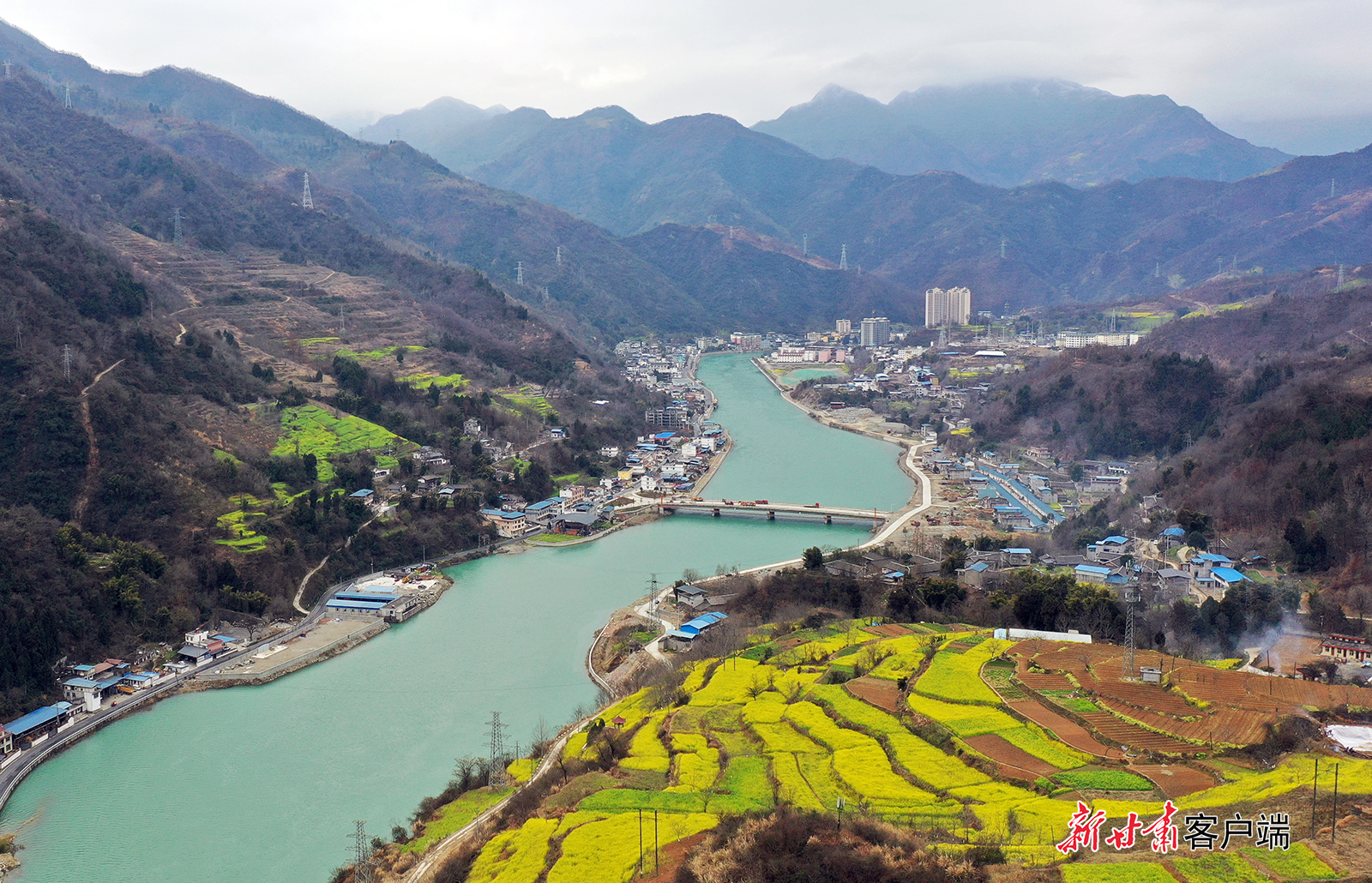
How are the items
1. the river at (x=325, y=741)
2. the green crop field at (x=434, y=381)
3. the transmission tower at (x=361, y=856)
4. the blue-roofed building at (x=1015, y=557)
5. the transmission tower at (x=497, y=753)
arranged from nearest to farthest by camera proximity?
1. the transmission tower at (x=361, y=856)
2. the river at (x=325, y=741)
3. the transmission tower at (x=497, y=753)
4. the blue-roofed building at (x=1015, y=557)
5. the green crop field at (x=434, y=381)

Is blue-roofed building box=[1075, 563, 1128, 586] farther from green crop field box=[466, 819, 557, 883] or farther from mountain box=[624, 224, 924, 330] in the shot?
mountain box=[624, 224, 924, 330]

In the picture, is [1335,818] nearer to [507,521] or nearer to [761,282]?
[507,521]

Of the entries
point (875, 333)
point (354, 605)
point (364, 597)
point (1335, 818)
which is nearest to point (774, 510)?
point (364, 597)

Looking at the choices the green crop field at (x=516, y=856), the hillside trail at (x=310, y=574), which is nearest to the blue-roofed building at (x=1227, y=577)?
the green crop field at (x=516, y=856)

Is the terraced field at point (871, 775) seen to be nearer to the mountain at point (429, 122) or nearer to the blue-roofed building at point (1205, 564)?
the blue-roofed building at point (1205, 564)

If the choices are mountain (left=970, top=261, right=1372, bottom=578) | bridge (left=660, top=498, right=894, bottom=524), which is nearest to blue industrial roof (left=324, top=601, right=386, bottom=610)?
bridge (left=660, top=498, right=894, bottom=524)

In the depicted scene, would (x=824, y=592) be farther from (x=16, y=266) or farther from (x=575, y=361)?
(x=575, y=361)

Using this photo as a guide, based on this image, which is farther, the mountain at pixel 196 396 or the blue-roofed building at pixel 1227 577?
the blue-roofed building at pixel 1227 577
